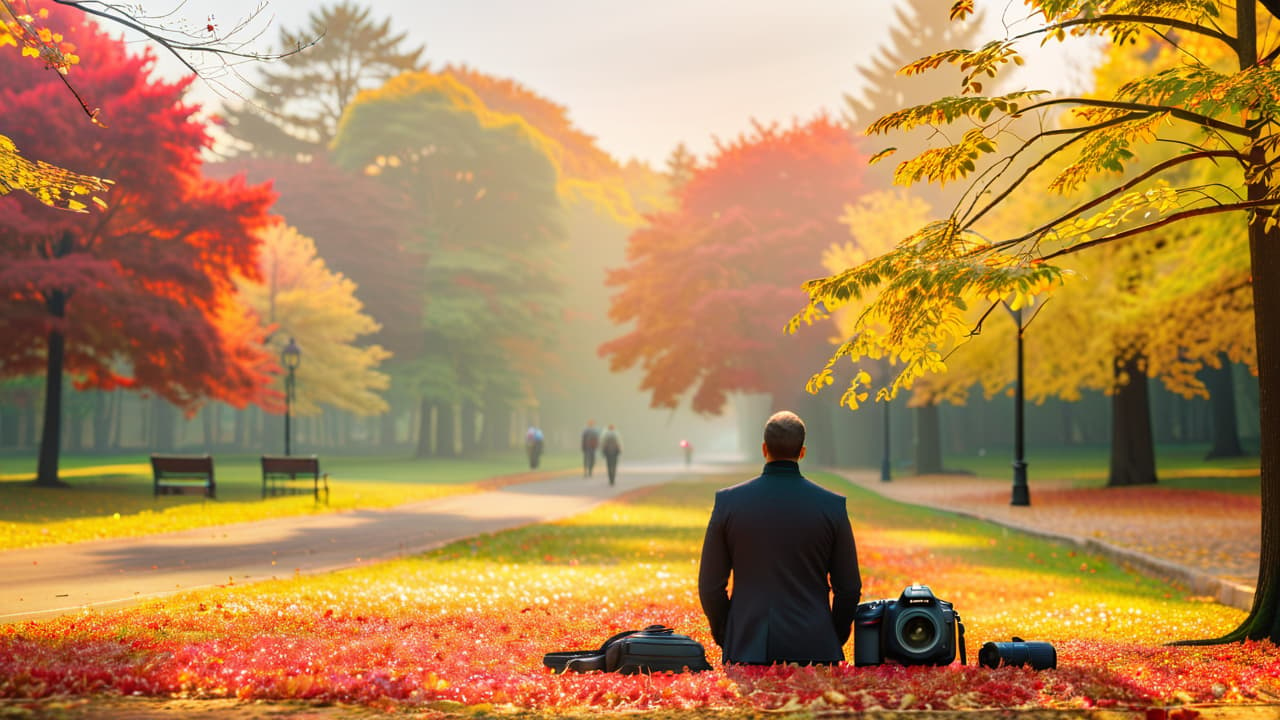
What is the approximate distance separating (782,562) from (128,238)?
918 inches

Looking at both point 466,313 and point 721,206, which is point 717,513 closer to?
point 721,206

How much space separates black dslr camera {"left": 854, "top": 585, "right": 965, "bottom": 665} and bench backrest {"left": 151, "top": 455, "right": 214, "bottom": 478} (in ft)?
67.4

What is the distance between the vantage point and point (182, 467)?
24.2 m

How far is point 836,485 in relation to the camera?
37375mm

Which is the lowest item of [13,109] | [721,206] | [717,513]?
[717,513]

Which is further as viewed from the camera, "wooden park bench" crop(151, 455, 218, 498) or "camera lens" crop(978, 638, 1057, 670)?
"wooden park bench" crop(151, 455, 218, 498)

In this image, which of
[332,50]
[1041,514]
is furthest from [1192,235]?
[332,50]

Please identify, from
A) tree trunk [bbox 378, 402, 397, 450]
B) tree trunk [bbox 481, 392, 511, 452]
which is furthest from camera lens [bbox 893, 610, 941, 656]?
tree trunk [bbox 378, 402, 397, 450]

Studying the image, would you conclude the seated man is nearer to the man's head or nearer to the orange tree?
the man's head

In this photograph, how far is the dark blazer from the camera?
5.79 metres

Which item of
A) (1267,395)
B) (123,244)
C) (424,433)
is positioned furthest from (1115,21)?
(424,433)

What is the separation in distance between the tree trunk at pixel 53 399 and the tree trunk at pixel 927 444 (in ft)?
98.0

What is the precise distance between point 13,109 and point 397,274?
37.6 metres

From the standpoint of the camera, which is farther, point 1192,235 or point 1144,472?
point 1144,472
